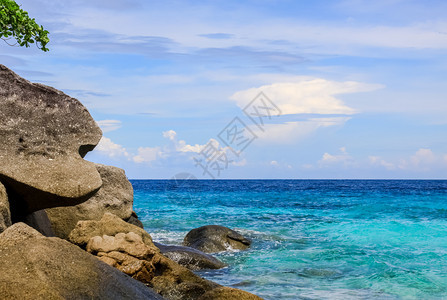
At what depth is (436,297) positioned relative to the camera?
35.2 feet

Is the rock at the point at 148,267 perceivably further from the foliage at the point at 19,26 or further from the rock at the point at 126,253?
the foliage at the point at 19,26

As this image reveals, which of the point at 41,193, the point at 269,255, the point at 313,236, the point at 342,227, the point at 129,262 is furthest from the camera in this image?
the point at 342,227

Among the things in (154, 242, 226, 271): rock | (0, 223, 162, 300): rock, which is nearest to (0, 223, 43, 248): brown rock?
(0, 223, 162, 300): rock

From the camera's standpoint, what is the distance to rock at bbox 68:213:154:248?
977cm

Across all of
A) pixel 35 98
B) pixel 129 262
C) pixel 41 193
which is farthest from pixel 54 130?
pixel 129 262

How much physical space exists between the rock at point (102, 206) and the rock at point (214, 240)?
106 inches

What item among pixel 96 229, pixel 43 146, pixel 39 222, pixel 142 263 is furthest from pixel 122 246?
pixel 43 146

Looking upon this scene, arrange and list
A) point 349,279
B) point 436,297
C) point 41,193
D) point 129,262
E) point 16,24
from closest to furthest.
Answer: point 41,193
point 129,262
point 16,24
point 436,297
point 349,279

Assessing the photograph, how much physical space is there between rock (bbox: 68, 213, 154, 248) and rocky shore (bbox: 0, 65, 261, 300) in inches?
0.8

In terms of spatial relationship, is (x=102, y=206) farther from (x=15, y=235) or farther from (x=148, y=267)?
(x=15, y=235)

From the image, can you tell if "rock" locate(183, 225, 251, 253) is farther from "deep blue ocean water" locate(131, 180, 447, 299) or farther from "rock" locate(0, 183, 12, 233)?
"rock" locate(0, 183, 12, 233)

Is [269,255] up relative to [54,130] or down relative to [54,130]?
down

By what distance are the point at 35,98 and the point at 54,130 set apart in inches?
24.4

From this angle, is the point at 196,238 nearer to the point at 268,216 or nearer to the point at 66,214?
the point at 66,214
